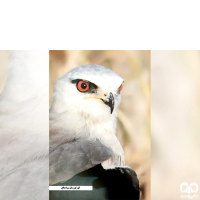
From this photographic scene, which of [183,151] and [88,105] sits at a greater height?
[88,105]

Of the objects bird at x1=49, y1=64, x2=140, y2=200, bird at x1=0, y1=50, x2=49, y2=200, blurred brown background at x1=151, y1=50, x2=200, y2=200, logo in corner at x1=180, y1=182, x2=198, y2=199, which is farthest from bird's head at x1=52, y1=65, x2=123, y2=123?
logo in corner at x1=180, y1=182, x2=198, y2=199

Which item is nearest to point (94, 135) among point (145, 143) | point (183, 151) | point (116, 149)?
point (116, 149)

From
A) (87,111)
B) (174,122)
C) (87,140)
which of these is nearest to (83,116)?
(87,111)

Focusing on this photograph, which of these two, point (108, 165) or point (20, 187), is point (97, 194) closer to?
point (108, 165)

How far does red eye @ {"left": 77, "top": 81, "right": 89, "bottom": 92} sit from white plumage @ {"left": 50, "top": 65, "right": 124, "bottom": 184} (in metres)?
0.02

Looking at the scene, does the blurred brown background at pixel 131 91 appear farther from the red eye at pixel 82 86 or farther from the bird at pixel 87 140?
the red eye at pixel 82 86

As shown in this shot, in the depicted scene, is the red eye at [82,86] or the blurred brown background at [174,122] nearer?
the red eye at [82,86]

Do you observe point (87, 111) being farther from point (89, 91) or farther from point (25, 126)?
point (25, 126)

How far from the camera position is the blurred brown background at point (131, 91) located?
1486 mm

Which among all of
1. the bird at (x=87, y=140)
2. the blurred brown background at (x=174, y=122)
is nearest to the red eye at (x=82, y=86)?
Answer: the bird at (x=87, y=140)

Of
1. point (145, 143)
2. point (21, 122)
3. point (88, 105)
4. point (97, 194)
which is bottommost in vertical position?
point (97, 194)

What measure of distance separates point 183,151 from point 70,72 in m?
0.91

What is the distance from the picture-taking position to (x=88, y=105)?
1.40 meters

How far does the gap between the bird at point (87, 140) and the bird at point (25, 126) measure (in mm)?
58
